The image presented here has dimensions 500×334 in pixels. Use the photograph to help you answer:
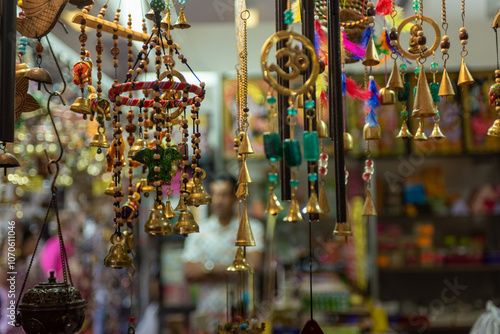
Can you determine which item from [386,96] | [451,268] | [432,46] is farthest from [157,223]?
[451,268]

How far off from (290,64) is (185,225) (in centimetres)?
56

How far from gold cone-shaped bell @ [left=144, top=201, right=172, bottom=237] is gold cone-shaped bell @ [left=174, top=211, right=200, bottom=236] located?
0.21 feet

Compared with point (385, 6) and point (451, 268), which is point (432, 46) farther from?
point (451, 268)

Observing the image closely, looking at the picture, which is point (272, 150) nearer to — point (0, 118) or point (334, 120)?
point (334, 120)

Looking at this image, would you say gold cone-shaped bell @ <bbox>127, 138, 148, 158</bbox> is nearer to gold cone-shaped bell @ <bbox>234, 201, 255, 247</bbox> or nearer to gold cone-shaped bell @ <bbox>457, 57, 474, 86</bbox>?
gold cone-shaped bell @ <bbox>234, 201, 255, 247</bbox>

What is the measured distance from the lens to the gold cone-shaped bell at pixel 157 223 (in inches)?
53.5

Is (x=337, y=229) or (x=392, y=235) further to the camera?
(x=392, y=235)

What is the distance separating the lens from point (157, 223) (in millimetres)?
1366

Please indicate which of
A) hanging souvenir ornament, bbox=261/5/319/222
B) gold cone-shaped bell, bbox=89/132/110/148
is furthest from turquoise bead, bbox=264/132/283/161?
gold cone-shaped bell, bbox=89/132/110/148

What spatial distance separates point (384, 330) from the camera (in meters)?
3.54

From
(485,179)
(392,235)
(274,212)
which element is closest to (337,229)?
(274,212)

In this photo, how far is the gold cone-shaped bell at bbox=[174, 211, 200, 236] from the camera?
144 cm

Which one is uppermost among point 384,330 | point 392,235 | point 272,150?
point 272,150

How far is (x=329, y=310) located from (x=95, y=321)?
1.38 m
